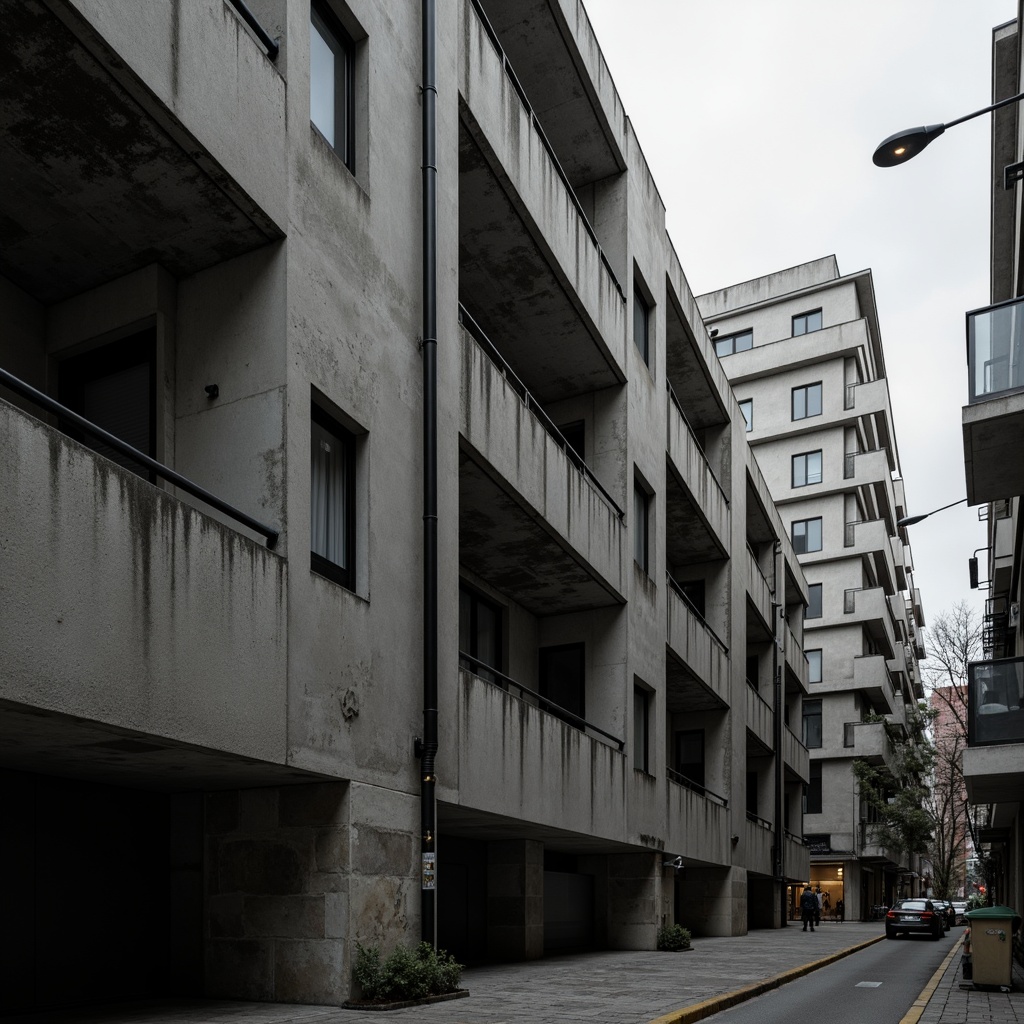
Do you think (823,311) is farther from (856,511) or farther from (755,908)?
(755,908)

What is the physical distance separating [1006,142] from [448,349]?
695 inches

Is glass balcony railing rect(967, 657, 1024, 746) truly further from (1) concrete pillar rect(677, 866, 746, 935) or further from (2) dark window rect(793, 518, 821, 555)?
(2) dark window rect(793, 518, 821, 555)

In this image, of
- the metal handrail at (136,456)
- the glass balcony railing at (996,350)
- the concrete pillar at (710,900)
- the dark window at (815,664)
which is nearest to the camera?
the metal handrail at (136,456)

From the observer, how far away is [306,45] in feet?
39.8

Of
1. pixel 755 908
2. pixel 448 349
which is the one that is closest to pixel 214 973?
pixel 448 349

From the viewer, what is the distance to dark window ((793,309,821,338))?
202 feet

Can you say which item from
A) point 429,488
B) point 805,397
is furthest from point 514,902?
point 805,397

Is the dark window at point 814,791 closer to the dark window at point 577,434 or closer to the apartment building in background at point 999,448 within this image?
the apartment building in background at point 999,448

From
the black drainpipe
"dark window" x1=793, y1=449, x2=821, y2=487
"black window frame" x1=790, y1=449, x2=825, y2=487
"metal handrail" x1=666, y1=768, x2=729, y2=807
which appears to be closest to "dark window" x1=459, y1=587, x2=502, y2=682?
the black drainpipe

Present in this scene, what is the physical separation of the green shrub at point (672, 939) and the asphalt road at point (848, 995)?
111 inches

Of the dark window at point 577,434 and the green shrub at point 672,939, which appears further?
the dark window at point 577,434

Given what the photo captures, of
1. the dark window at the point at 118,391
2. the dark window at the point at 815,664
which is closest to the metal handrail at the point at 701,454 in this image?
the dark window at the point at 118,391

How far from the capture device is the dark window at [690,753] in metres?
31.4

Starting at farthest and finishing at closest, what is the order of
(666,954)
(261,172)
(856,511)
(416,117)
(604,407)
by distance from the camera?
(856,511) < (604,407) < (666,954) < (416,117) < (261,172)
